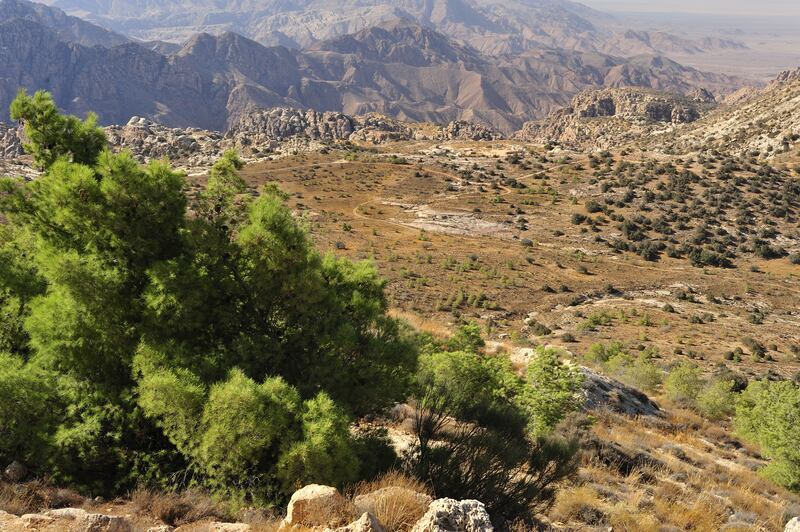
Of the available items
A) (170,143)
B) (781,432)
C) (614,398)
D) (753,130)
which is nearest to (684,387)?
(614,398)

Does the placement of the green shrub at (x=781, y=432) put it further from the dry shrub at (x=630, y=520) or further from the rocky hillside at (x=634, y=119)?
the rocky hillside at (x=634, y=119)

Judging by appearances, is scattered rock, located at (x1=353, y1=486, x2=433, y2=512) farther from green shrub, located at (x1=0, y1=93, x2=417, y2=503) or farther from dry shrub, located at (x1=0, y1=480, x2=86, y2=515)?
dry shrub, located at (x1=0, y1=480, x2=86, y2=515)

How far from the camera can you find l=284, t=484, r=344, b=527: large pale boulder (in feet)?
18.6

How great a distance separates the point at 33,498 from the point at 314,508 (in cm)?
412

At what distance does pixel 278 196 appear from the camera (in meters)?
8.94

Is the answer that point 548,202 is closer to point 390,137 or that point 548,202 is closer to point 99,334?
point 99,334

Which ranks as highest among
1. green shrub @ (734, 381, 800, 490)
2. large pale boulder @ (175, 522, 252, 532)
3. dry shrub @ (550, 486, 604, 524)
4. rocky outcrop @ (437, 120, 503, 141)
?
rocky outcrop @ (437, 120, 503, 141)

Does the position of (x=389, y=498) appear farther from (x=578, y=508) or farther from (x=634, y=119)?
(x=634, y=119)

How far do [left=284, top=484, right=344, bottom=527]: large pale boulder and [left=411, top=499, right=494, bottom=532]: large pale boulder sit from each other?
102cm

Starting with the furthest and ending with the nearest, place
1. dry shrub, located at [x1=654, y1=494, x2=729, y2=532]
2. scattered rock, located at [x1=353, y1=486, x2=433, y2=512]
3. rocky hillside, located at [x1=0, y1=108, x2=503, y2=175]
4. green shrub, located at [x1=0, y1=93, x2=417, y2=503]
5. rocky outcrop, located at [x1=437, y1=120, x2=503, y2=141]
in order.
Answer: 1. rocky outcrop, located at [x1=437, y1=120, x2=503, y2=141]
2. rocky hillside, located at [x1=0, y1=108, x2=503, y2=175]
3. dry shrub, located at [x1=654, y1=494, x2=729, y2=532]
4. green shrub, located at [x1=0, y1=93, x2=417, y2=503]
5. scattered rock, located at [x1=353, y1=486, x2=433, y2=512]

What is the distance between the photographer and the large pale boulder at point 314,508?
5.67m

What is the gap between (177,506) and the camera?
6754 mm

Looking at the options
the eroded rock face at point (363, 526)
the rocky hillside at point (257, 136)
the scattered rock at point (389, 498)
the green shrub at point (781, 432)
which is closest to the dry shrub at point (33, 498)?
the scattered rock at point (389, 498)

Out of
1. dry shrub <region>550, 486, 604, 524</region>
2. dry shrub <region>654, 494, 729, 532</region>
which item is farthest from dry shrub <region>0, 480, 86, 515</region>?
dry shrub <region>654, 494, 729, 532</region>
